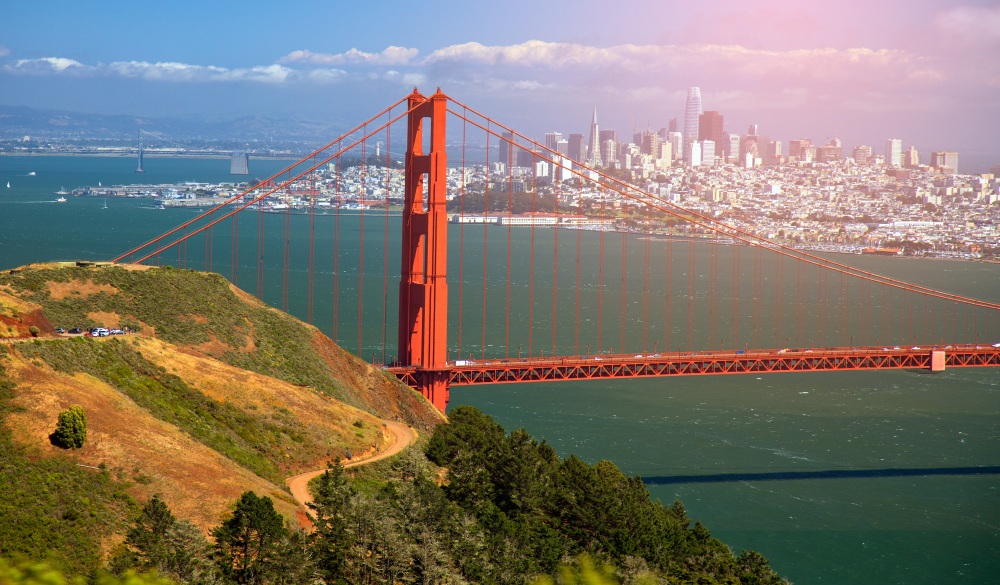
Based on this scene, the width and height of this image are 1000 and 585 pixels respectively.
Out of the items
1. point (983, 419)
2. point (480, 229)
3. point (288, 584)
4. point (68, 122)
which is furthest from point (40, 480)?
point (68, 122)

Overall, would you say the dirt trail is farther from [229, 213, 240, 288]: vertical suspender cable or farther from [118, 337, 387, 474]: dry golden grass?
[229, 213, 240, 288]: vertical suspender cable

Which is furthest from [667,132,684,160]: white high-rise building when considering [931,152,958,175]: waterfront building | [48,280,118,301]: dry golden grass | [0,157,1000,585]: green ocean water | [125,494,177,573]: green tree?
[125,494,177,573]: green tree

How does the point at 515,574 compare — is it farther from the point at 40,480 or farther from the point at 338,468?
the point at 40,480

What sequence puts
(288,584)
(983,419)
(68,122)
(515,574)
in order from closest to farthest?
(288,584) < (515,574) < (983,419) < (68,122)

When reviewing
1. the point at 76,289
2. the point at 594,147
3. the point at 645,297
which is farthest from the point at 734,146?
the point at 76,289

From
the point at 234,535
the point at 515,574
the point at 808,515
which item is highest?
the point at 234,535

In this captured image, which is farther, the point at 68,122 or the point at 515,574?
the point at 68,122
